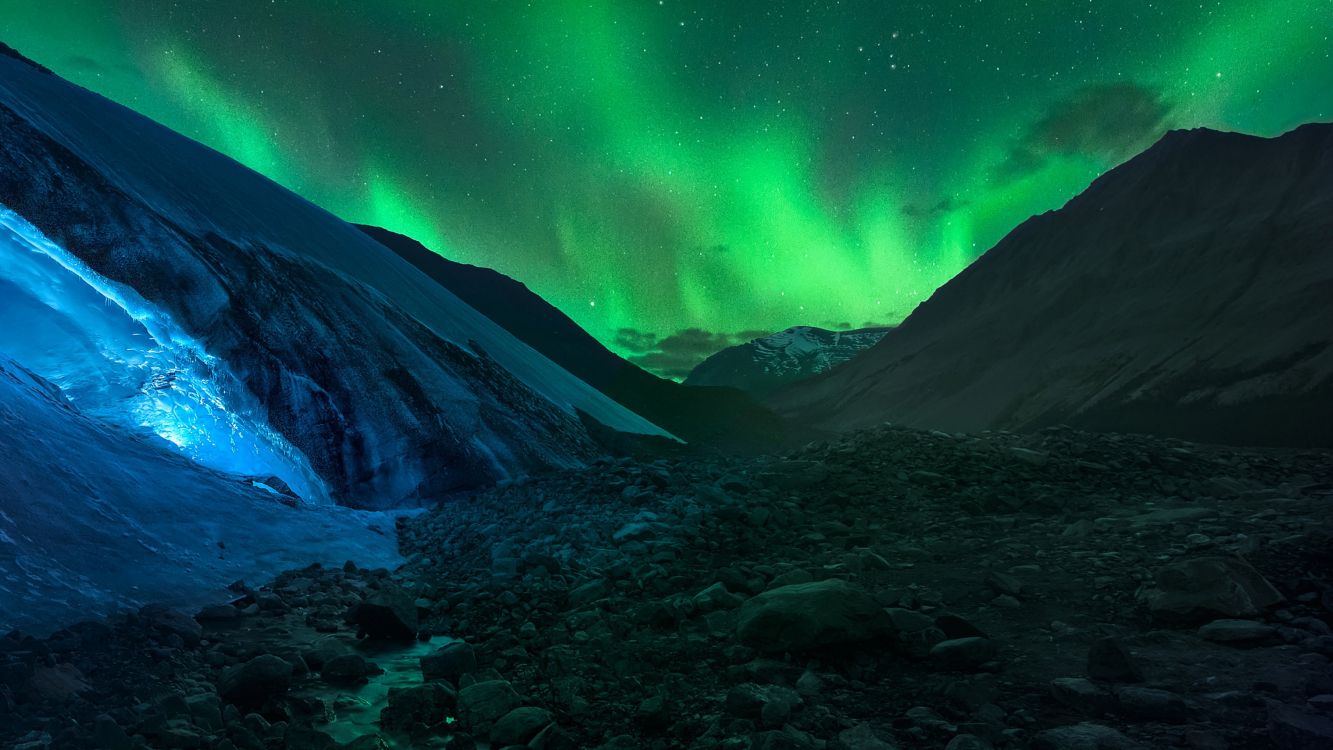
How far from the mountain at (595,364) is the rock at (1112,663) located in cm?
4829

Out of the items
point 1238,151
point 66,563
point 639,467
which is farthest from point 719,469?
point 1238,151

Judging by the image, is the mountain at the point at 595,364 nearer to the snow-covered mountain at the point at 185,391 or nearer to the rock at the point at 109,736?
the snow-covered mountain at the point at 185,391

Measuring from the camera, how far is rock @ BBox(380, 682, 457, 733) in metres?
3.88

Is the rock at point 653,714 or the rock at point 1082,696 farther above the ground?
the rock at point 1082,696

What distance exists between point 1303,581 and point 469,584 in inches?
306

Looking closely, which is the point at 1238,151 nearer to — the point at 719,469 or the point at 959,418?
the point at 959,418

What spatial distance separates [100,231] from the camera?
13414 millimetres

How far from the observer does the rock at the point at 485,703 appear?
3768 millimetres

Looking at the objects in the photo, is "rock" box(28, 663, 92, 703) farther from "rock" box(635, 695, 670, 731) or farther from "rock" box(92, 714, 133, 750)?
"rock" box(635, 695, 670, 731)

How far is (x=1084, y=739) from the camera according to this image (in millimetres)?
2891

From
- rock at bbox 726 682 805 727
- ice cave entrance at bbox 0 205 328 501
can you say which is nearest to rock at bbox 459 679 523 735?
rock at bbox 726 682 805 727

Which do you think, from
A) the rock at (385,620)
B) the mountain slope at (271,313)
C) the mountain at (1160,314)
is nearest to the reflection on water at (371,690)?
the rock at (385,620)

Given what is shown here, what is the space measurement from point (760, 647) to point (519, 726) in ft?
5.69

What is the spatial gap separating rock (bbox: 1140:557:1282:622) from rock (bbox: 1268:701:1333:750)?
58.3 inches
